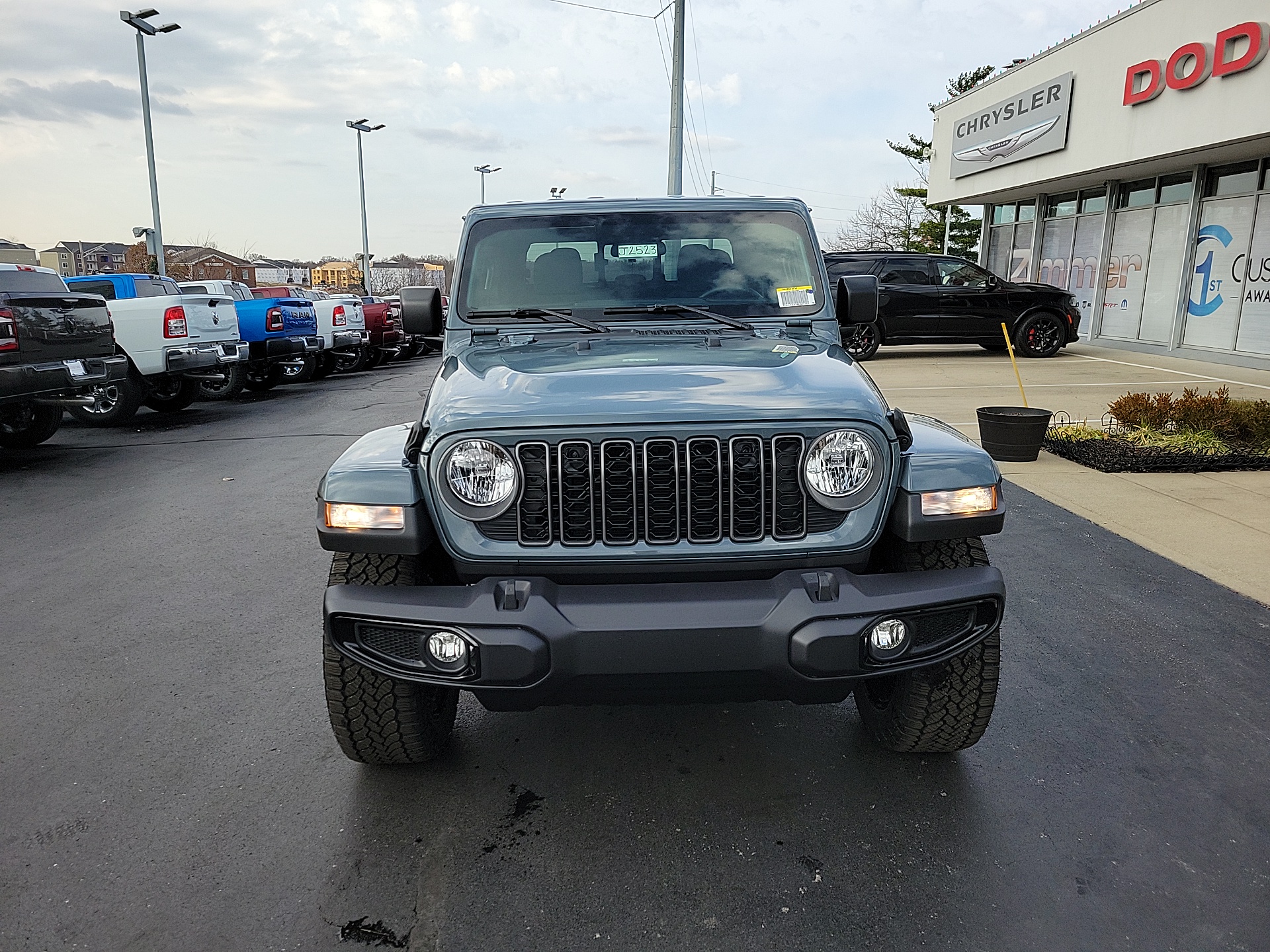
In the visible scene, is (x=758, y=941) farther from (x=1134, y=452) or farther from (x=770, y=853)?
(x=1134, y=452)

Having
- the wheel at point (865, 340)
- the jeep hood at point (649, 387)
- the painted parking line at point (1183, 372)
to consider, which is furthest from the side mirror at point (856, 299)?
the wheel at point (865, 340)

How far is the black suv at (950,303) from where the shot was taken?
56.2ft

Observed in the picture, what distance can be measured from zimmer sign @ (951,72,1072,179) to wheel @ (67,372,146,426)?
1768 centimetres

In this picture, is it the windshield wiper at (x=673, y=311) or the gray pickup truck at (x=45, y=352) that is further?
the gray pickup truck at (x=45, y=352)

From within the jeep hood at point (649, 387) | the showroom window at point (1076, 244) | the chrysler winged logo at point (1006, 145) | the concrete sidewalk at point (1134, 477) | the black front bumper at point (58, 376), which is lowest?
the concrete sidewalk at point (1134, 477)

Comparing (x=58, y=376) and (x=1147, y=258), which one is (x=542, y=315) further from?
(x=1147, y=258)

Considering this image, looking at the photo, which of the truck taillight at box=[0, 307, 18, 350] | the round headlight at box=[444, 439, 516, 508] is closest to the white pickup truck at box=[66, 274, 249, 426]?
the truck taillight at box=[0, 307, 18, 350]

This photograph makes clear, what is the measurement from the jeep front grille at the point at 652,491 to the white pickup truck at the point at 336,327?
14307 mm

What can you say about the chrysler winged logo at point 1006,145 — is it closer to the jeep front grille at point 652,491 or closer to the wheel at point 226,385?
the wheel at point 226,385

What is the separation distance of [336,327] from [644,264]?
1421cm

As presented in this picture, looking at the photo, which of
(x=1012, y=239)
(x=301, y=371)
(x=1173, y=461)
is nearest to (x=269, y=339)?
(x=301, y=371)

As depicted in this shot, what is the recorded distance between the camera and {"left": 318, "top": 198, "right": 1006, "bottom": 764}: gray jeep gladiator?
8.00 feet

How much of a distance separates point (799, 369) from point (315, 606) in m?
3.05

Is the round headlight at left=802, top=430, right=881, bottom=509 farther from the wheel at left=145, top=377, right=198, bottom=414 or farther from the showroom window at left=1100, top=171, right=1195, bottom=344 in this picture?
the showroom window at left=1100, top=171, right=1195, bottom=344
